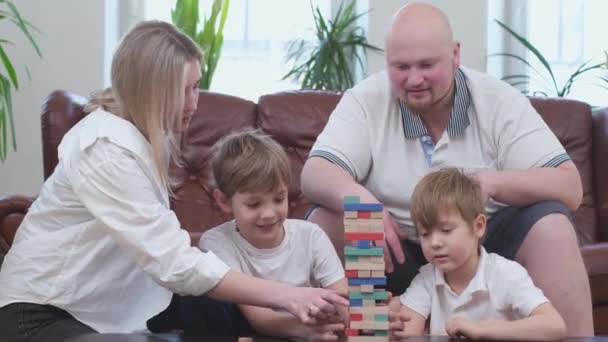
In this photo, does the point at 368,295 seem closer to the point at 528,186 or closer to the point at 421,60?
the point at 528,186

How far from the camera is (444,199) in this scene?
1946 mm

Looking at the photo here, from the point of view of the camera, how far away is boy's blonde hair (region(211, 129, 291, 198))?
2049 mm

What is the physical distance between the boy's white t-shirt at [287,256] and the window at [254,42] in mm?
2284

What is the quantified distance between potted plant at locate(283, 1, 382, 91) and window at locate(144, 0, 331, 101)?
0.09m

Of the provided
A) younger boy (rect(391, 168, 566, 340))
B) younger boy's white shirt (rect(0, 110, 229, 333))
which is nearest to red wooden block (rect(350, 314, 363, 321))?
younger boy (rect(391, 168, 566, 340))

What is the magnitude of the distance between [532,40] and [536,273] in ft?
8.51

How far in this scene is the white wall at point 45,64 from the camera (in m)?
4.00

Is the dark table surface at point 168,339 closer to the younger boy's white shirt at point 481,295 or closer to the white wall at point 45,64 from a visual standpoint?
the younger boy's white shirt at point 481,295

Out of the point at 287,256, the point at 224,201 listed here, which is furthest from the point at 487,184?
the point at 224,201

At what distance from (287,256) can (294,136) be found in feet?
4.88

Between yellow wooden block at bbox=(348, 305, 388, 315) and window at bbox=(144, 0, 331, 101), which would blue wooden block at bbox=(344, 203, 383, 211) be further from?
window at bbox=(144, 0, 331, 101)

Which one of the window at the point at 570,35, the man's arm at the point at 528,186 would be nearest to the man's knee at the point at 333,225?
the man's arm at the point at 528,186

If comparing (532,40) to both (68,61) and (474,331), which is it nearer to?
(68,61)

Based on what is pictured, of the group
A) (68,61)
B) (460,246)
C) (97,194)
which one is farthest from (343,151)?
(68,61)
